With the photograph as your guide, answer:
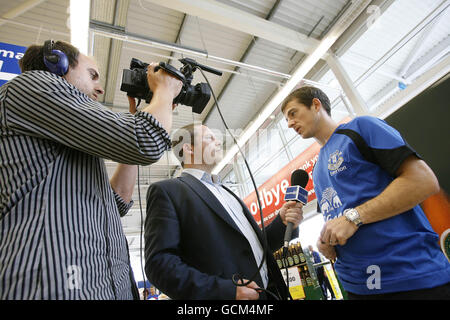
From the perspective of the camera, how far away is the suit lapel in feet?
3.17

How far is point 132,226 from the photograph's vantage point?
10.6 m

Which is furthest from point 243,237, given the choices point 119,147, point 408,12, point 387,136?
point 408,12

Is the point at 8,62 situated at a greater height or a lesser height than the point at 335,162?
greater

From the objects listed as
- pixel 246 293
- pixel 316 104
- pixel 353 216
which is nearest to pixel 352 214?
pixel 353 216

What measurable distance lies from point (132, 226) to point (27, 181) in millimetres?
11054

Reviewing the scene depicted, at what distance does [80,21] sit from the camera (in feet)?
7.86

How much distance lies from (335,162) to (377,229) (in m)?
0.38

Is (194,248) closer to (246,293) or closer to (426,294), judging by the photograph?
(246,293)

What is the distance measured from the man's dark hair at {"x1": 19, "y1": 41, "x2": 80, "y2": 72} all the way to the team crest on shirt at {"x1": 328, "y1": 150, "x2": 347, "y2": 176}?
123 cm

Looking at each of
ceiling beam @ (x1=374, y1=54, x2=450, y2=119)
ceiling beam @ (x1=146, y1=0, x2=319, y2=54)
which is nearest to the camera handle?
ceiling beam @ (x1=374, y1=54, x2=450, y2=119)

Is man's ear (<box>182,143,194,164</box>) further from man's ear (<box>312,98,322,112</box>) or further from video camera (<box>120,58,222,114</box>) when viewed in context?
man's ear (<box>312,98,322,112</box>)

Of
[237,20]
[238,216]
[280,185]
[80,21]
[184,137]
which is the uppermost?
[237,20]

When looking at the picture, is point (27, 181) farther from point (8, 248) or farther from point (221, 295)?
point (221, 295)

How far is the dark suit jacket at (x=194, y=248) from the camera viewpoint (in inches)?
30.2
